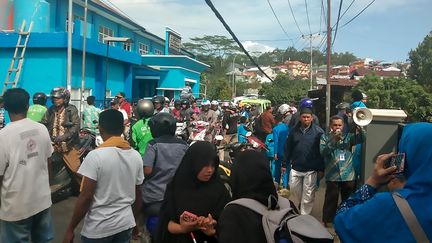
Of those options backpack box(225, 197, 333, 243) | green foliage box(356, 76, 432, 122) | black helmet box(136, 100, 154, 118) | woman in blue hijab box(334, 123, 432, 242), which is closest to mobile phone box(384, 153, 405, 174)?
woman in blue hijab box(334, 123, 432, 242)

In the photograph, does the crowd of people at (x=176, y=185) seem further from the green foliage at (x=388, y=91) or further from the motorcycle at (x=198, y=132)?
the green foliage at (x=388, y=91)

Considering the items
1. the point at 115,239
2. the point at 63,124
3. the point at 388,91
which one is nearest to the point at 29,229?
the point at 115,239

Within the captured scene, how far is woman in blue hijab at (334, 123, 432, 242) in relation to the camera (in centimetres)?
179

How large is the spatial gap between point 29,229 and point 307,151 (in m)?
3.75

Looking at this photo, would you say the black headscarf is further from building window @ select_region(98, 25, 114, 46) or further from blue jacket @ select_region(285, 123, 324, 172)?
building window @ select_region(98, 25, 114, 46)

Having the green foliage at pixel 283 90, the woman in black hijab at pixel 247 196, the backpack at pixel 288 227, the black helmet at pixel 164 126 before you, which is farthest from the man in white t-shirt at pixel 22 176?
the green foliage at pixel 283 90

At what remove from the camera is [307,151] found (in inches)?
237

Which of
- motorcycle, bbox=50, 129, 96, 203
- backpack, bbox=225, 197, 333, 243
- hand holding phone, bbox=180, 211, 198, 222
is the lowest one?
motorcycle, bbox=50, 129, 96, 203

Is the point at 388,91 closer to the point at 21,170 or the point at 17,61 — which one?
the point at 17,61

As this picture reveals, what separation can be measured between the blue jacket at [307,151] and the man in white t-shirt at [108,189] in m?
3.16

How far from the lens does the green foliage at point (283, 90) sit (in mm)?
36737

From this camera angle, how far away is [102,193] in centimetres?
321

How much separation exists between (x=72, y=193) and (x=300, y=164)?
13.1 feet

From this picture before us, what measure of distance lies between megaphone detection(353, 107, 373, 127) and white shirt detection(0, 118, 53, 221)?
12.6ft
